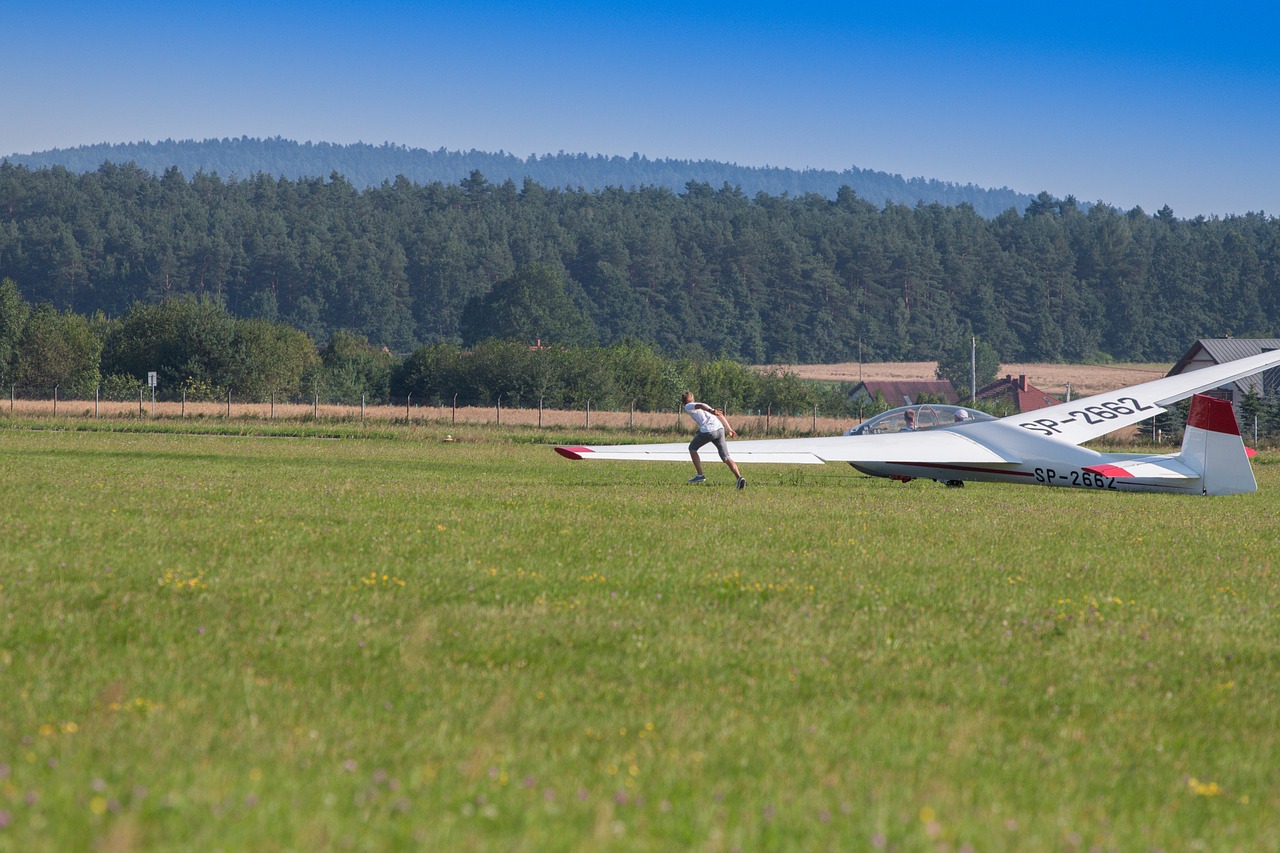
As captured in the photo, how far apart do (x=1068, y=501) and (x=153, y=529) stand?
45.8ft

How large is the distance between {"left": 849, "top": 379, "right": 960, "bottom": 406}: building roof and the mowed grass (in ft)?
322

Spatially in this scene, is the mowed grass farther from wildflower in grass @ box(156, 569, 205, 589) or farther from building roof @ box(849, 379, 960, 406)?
building roof @ box(849, 379, 960, 406)

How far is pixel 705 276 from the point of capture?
14750 cm

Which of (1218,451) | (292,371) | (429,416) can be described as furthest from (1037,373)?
(1218,451)

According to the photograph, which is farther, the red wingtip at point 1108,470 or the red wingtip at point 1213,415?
the red wingtip at point 1108,470

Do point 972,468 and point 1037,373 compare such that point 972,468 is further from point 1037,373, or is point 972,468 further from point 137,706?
point 1037,373

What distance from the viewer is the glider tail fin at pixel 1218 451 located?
19.0 m

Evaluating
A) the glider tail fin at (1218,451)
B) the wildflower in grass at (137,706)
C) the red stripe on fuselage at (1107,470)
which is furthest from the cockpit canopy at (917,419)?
the wildflower in grass at (137,706)

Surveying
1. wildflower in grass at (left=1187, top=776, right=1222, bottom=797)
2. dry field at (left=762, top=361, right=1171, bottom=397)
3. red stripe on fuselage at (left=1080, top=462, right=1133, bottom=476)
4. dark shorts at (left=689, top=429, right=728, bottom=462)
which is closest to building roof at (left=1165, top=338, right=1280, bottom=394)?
dry field at (left=762, top=361, right=1171, bottom=397)

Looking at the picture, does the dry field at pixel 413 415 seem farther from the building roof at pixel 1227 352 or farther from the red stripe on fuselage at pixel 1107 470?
the building roof at pixel 1227 352

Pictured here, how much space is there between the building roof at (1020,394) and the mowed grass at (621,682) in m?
90.9

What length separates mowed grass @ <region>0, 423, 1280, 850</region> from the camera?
4.66 metres

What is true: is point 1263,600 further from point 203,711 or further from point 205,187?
point 205,187

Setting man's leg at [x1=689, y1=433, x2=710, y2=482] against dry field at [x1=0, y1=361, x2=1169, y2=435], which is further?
dry field at [x1=0, y1=361, x2=1169, y2=435]
